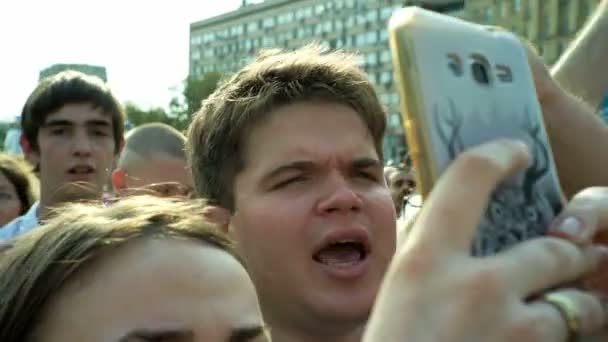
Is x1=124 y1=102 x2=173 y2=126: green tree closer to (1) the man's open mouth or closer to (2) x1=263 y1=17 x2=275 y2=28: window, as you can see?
(2) x1=263 y1=17 x2=275 y2=28: window

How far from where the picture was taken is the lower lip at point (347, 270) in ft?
6.54

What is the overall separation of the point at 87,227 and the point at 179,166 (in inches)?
116

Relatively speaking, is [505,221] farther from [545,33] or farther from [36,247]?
[545,33]

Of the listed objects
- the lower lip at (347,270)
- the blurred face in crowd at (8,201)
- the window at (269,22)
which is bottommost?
the window at (269,22)

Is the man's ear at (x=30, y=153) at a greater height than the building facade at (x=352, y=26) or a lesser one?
→ greater

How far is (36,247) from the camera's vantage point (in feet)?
4.98

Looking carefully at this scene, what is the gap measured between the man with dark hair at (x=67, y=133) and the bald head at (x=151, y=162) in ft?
0.91

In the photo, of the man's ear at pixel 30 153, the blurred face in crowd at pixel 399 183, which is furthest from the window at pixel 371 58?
the man's ear at pixel 30 153

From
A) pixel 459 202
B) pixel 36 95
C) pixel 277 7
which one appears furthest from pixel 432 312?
pixel 277 7

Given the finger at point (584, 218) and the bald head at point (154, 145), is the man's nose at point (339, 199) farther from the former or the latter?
the bald head at point (154, 145)

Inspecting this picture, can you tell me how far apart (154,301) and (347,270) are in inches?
30.0

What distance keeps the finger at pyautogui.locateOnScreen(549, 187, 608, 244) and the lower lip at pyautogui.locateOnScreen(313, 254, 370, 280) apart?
0.92 metres

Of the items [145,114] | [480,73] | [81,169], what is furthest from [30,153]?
[145,114]

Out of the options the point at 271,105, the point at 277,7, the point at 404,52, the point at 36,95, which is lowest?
the point at 277,7
